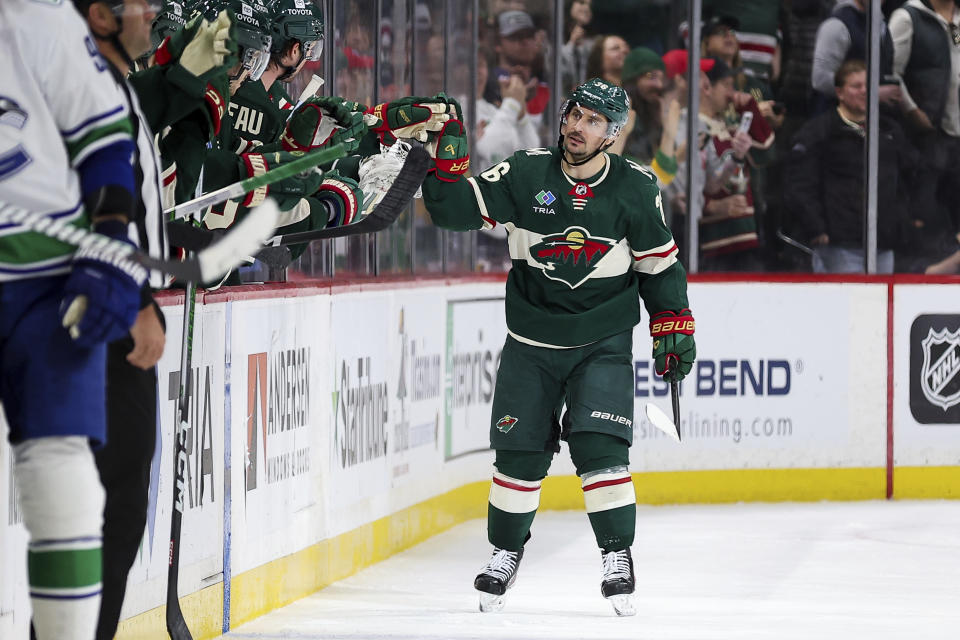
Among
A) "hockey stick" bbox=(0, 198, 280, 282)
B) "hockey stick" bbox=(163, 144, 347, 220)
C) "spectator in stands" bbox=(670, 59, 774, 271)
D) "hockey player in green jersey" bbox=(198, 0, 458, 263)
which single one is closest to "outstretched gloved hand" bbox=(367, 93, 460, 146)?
"hockey player in green jersey" bbox=(198, 0, 458, 263)

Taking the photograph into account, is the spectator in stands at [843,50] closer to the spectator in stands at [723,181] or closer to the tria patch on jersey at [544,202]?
the spectator in stands at [723,181]

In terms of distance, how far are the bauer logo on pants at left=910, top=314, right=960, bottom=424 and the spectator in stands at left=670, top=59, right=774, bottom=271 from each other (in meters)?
0.93

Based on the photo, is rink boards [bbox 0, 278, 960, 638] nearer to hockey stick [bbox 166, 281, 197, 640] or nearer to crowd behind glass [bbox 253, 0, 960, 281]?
hockey stick [bbox 166, 281, 197, 640]

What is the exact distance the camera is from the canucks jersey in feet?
7.65

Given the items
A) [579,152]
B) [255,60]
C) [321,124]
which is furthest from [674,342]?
[255,60]

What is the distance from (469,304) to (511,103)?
1592 mm

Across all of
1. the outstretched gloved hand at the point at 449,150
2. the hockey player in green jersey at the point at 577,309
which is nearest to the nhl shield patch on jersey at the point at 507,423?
the hockey player in green jersey at the point at 577,309

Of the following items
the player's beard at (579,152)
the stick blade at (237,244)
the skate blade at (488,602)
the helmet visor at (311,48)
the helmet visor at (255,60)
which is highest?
the helmet visor at (311,48)

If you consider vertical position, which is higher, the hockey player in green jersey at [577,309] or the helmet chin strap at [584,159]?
the helmet chin strap at [584,159]

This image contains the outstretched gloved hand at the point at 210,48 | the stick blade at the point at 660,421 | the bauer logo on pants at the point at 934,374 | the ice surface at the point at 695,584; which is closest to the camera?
the outstretched gloved hand at the point at 210,48

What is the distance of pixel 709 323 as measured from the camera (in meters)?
7.12

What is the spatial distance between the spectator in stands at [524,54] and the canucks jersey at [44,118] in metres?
5.54

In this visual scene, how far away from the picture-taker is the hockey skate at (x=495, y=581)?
4312 millimetres

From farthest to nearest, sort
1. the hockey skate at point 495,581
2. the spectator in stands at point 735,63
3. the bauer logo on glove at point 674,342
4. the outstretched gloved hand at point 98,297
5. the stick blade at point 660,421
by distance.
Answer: the spectator in stands at point 735,63, the stick blade at point 660,421, the bauer logo on glove at point 674,342, the hockey skate at point 495,581, the outstretched gloved hand at point 98,297
